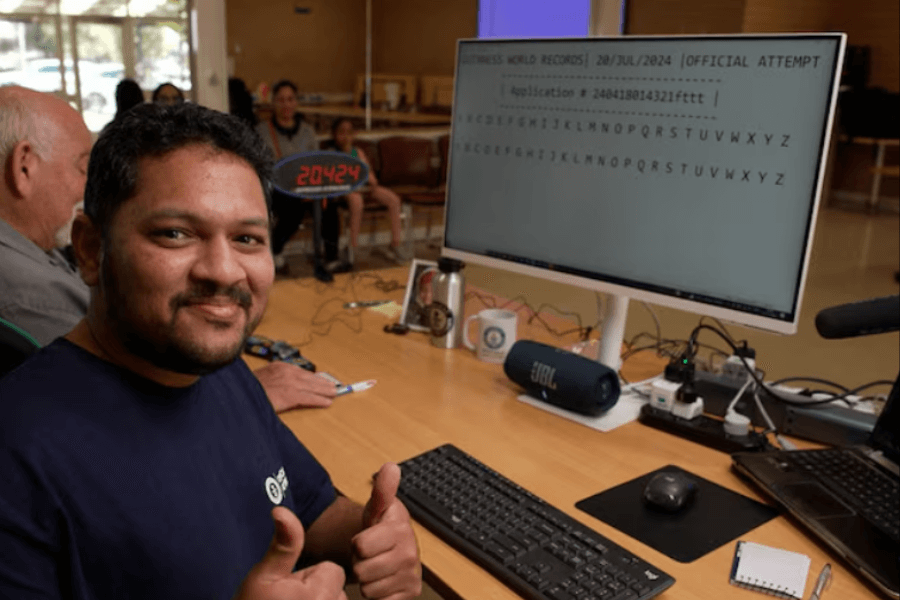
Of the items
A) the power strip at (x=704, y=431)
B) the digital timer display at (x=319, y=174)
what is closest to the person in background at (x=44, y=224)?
the digital timer display at (x=319, y=174)

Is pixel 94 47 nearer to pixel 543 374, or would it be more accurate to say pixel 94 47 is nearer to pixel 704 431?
pixel 543 374

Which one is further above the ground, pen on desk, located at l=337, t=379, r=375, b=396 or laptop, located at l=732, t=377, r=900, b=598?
laptop, located at l=732, t=377, r=900, b=598

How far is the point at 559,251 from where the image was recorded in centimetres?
158

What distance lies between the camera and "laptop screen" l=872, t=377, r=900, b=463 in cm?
118

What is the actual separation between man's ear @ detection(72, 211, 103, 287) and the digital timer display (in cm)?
114

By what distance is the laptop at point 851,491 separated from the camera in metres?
1.00

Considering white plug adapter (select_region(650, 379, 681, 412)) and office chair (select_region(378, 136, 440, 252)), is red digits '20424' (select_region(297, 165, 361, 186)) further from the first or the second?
office chair (select_region(378, 136, 440, 252))

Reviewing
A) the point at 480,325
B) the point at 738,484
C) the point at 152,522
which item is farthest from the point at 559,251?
the point at 152,522

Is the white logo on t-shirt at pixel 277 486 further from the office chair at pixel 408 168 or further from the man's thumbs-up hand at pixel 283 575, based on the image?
the office chair at pixel 408 168

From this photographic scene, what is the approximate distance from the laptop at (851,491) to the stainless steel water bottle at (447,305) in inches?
28.8

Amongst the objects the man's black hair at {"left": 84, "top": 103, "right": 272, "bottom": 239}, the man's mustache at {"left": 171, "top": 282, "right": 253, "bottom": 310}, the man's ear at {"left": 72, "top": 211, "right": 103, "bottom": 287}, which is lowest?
the man's mustache at {"left": 171, "top": 282, "right": 253, "bottom": 310}

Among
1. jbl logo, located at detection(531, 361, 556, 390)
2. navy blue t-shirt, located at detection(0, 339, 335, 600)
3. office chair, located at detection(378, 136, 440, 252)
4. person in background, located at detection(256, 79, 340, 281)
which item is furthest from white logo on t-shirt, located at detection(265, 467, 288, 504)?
office chair, located at detection(378, 136, 440, 252)

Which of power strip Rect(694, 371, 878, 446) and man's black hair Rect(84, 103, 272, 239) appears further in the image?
power strip Rect(694, 371, 878, 446)

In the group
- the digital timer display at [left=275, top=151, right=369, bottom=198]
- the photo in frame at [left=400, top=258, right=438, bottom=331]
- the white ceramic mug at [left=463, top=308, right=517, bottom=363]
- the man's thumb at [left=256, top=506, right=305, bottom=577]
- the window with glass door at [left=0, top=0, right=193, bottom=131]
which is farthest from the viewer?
the window with glass door at [left=0, top=0, right=193, bottom=131]
